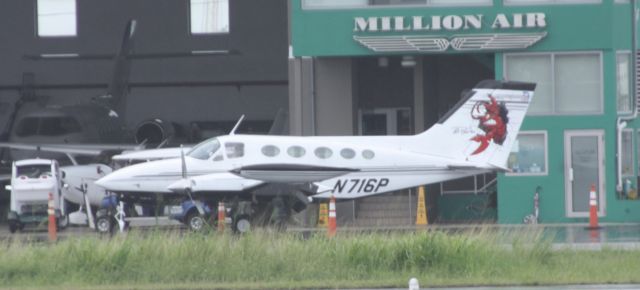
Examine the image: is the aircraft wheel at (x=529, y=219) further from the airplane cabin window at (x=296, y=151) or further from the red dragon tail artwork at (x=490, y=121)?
the airplane cabin window at (x=296, y=151)

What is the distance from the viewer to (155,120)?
4212 centimetres

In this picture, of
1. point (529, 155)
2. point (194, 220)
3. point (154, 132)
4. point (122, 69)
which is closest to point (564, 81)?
point (529, 155)

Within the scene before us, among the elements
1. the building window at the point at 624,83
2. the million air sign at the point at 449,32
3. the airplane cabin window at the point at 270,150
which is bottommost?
the airplane cabin window at the point at 270,150

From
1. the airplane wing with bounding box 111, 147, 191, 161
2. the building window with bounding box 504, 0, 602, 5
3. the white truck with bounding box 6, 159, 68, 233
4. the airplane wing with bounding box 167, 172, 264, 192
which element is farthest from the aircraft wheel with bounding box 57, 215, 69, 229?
the building window with bounding box 504, 0, 602, 5

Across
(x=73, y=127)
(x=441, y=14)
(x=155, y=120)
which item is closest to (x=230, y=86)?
(x=155, y=120)

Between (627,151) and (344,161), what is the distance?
8.69 m

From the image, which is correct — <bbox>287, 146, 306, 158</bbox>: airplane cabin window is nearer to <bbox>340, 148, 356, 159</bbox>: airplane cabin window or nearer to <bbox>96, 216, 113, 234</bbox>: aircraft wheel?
<bbox>340, 148, 356, 159</bbox>: airplane cabin window

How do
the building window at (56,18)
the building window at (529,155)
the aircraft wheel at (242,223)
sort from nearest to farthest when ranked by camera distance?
the aircraft wheel at (242,223) → the building window at (529,155) → the building window at (56,18)

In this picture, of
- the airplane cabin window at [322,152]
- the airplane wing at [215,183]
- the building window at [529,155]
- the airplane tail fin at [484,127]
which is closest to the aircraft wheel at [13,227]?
the airplane wing at [215,183]

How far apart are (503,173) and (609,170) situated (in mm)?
2644

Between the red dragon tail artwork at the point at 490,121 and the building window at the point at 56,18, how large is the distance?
64.9 ft

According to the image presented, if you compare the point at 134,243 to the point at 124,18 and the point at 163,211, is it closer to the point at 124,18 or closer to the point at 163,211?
the point at 163,211

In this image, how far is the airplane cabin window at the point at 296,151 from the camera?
2908 cm

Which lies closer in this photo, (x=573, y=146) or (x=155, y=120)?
(x=573, y=146)
